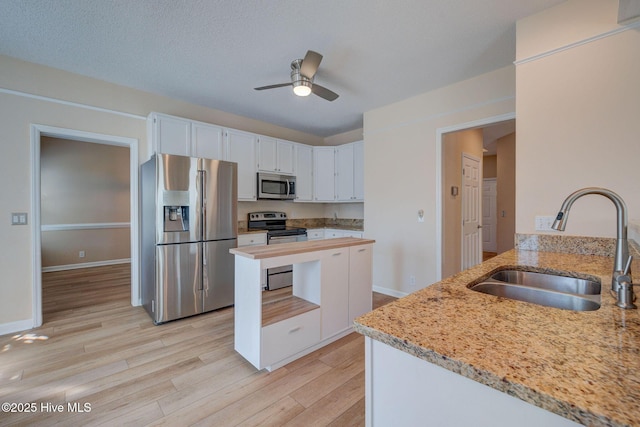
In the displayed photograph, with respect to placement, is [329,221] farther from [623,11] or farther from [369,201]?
[623,11]

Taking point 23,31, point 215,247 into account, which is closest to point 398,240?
point 215,247

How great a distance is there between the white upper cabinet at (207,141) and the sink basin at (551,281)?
11.4 feet

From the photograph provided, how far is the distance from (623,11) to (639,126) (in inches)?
27.5

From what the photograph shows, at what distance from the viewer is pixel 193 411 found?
5.43 feet

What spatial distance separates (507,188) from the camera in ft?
18.9

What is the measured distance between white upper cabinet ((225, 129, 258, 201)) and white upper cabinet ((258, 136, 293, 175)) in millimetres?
121

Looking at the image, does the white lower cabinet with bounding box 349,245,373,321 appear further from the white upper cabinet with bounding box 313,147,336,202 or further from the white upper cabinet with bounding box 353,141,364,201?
the white upper cabinet with bounding box 313,147,336,202

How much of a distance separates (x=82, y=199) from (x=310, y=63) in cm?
598

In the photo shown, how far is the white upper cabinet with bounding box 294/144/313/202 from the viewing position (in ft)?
15.3

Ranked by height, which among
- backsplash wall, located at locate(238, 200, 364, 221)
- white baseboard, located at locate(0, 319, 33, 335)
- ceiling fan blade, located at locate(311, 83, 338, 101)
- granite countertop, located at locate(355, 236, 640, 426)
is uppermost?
ceiling fan blade, located at locate(311, 83, 338, 101)

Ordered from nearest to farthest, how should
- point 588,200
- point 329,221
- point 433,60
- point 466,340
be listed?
point 466,340
point 588,200
point 433,60
point 329,221

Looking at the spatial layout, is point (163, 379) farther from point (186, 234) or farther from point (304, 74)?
point (304, 74)

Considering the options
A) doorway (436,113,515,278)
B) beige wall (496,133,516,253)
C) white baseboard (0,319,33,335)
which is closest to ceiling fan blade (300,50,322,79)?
doorway (436,113,515,278)

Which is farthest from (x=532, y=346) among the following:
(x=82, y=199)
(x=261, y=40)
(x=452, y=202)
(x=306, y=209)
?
(x=82, y=199)
